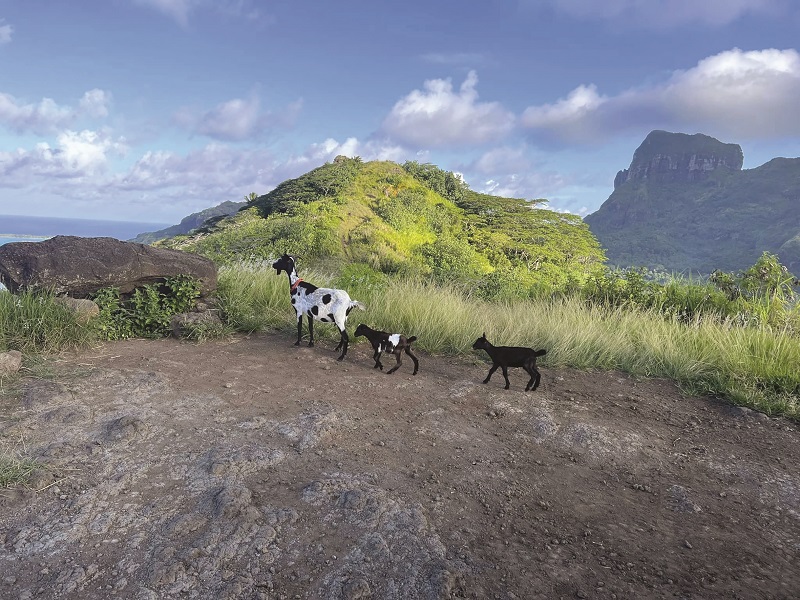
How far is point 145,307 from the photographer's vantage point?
21.0 feet

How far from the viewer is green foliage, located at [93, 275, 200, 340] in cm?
603

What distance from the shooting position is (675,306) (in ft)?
27.8

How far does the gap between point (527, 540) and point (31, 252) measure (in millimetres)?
6791

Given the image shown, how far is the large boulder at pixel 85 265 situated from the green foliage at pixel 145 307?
14cm

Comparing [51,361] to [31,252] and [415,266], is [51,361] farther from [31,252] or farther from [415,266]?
[415,266]

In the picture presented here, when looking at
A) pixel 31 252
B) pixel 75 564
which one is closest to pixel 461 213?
pixel 31 252

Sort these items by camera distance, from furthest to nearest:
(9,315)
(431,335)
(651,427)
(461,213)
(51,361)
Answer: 1. (461,213)
2. (431,335)
3. (9,315)
4. (51,361)
5. (651,427)

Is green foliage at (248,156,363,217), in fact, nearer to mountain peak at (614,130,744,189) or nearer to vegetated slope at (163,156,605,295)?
vegetated slope at (163,156,605,295)

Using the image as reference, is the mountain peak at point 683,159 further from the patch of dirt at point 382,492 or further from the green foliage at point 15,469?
the green foliage at point 15,469

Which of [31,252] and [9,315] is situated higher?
[31,252]

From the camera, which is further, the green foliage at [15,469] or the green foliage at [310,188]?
the green foliage at [310,188]

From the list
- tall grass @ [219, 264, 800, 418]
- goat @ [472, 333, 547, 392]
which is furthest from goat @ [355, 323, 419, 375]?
tall grass @ [219, 264, 800, 418]

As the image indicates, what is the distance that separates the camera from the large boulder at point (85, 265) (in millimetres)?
5977

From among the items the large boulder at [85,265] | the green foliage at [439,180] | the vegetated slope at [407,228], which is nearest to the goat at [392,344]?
the large boulder at [85,265]
